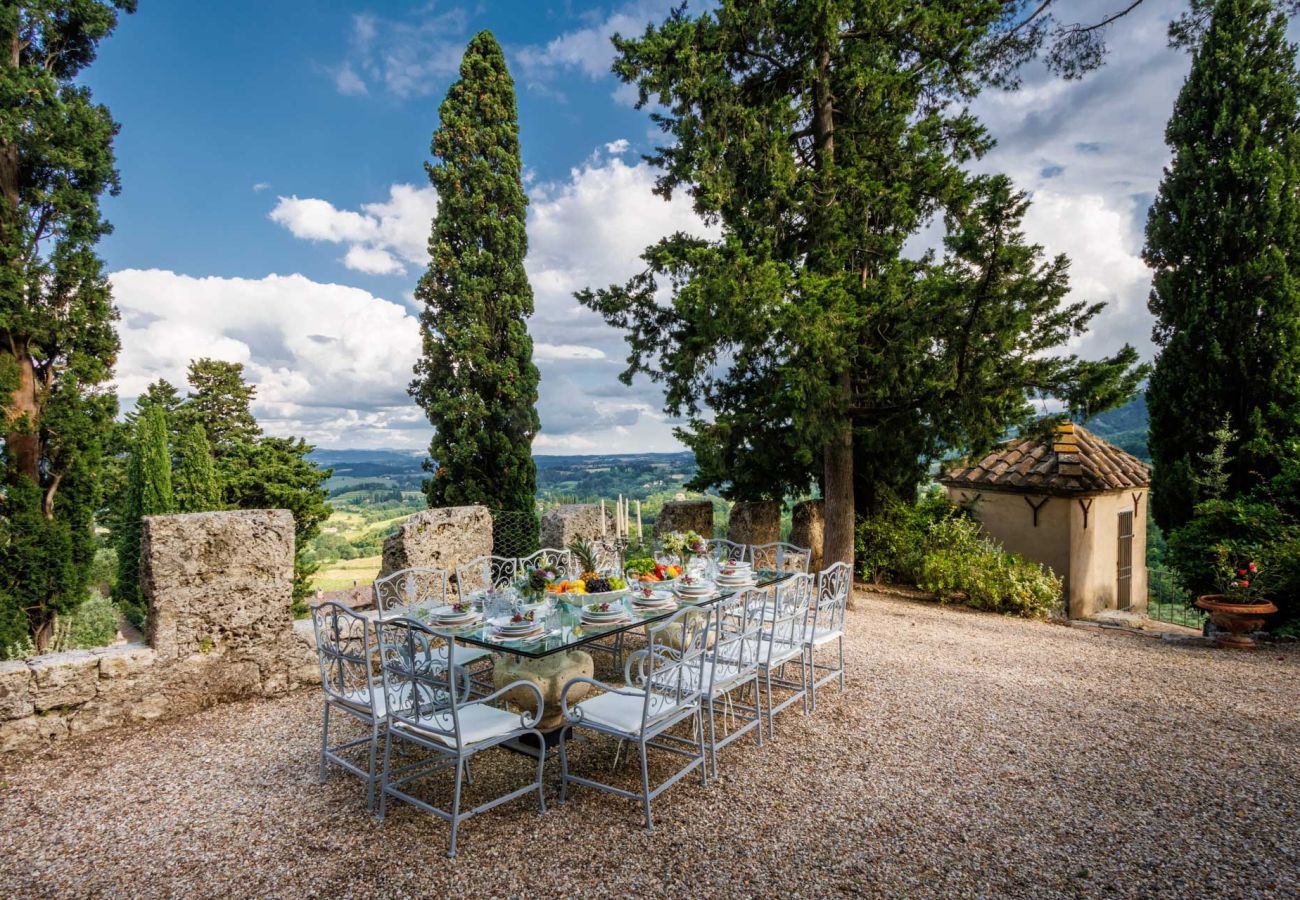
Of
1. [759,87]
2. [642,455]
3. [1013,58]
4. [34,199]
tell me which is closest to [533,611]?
[1013,58]

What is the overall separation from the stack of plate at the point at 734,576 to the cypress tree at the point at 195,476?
9675mm

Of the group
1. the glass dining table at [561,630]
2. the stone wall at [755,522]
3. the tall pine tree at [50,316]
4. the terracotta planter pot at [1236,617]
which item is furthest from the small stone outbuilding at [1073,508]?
the tall pine tree at [50,316]

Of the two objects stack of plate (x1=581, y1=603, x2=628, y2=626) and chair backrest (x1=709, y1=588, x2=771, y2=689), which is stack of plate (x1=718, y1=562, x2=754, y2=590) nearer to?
chair backrest (x1=709, y1=588, x2=771, y2=689)

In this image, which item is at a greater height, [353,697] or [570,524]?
[570,524]

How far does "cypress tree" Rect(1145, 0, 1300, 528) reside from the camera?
294 inches

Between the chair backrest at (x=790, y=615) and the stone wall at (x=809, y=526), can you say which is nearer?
the chair backrest at (x=790, y=615)

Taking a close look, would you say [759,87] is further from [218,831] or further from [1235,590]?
[218,831]

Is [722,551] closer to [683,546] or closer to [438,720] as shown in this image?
[683,546]

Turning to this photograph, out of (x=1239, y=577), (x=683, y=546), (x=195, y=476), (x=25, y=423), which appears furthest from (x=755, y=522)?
(x=195, y=476)

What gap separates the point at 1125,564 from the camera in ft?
33.8

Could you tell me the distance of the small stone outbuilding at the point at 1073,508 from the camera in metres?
9.08

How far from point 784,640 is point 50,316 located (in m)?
9.61

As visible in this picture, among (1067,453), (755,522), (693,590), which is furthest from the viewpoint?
(1067,453)

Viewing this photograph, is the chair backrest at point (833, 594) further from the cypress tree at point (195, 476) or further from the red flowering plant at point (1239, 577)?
the cypress tree at point (195, 476)
